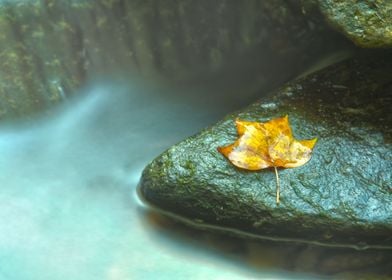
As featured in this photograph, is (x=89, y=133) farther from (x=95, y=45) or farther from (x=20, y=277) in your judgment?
(x=20, y=277)

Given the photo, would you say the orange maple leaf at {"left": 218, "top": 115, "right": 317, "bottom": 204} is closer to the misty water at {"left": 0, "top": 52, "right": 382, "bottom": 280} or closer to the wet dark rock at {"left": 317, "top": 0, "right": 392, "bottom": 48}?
the misty water at {"left": 0, "top": 52, "right": 382, "bottom": 280}

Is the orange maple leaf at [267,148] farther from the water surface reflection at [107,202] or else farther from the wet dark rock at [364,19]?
the wet dark rock at [364,19]

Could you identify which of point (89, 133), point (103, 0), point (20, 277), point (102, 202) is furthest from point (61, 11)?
point (20, 277)

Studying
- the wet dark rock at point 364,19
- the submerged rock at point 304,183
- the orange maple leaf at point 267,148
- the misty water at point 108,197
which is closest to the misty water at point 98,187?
the misty water at point 108,197

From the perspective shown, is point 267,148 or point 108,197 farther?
point 108,197

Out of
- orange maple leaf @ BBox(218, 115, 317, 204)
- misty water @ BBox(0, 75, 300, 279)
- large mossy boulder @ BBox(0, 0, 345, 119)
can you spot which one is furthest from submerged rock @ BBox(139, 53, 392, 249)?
large mossy boulder @ BBox(0, 0, 345, 119)

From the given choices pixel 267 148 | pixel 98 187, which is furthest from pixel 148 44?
pixel 267 148

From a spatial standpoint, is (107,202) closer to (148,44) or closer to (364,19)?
(148,44)
